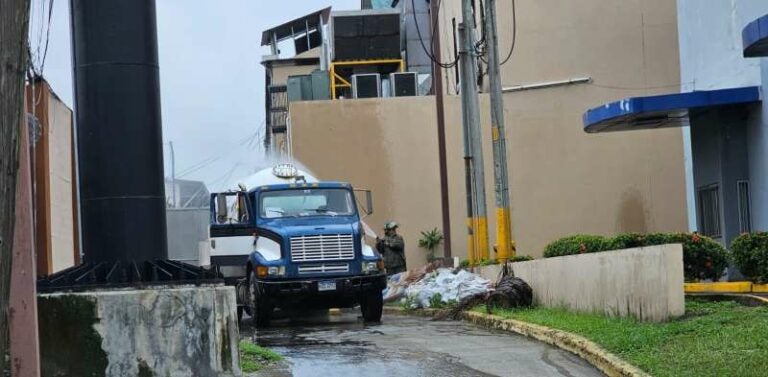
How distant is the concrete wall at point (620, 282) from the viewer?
1151cm

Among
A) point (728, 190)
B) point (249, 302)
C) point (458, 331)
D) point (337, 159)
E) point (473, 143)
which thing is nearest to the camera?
point (458, 331)

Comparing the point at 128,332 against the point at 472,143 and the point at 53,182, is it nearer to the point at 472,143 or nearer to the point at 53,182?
the point at 53,182

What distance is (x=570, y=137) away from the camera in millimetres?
34281

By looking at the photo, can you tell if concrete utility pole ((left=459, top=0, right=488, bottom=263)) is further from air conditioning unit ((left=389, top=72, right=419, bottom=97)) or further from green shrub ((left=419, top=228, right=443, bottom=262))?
air conditioning unit ((left=389, top=72, right=419, bottom=97))

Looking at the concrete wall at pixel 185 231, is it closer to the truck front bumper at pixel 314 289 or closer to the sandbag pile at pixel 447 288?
the sandbag pile at pixel 447 288

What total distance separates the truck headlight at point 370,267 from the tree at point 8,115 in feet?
43.8

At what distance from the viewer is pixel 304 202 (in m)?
18.1

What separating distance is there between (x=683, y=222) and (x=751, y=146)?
1586 centimetres

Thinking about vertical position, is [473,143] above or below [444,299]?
above

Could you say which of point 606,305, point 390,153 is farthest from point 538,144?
point 606,305

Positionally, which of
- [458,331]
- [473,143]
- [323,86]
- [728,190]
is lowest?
[458,331]

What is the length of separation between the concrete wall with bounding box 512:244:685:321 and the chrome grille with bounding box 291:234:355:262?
126 inches

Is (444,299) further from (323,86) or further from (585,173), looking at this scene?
(323,86)

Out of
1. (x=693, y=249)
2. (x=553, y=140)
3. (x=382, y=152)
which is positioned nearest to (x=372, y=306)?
(x=693, y=249)
